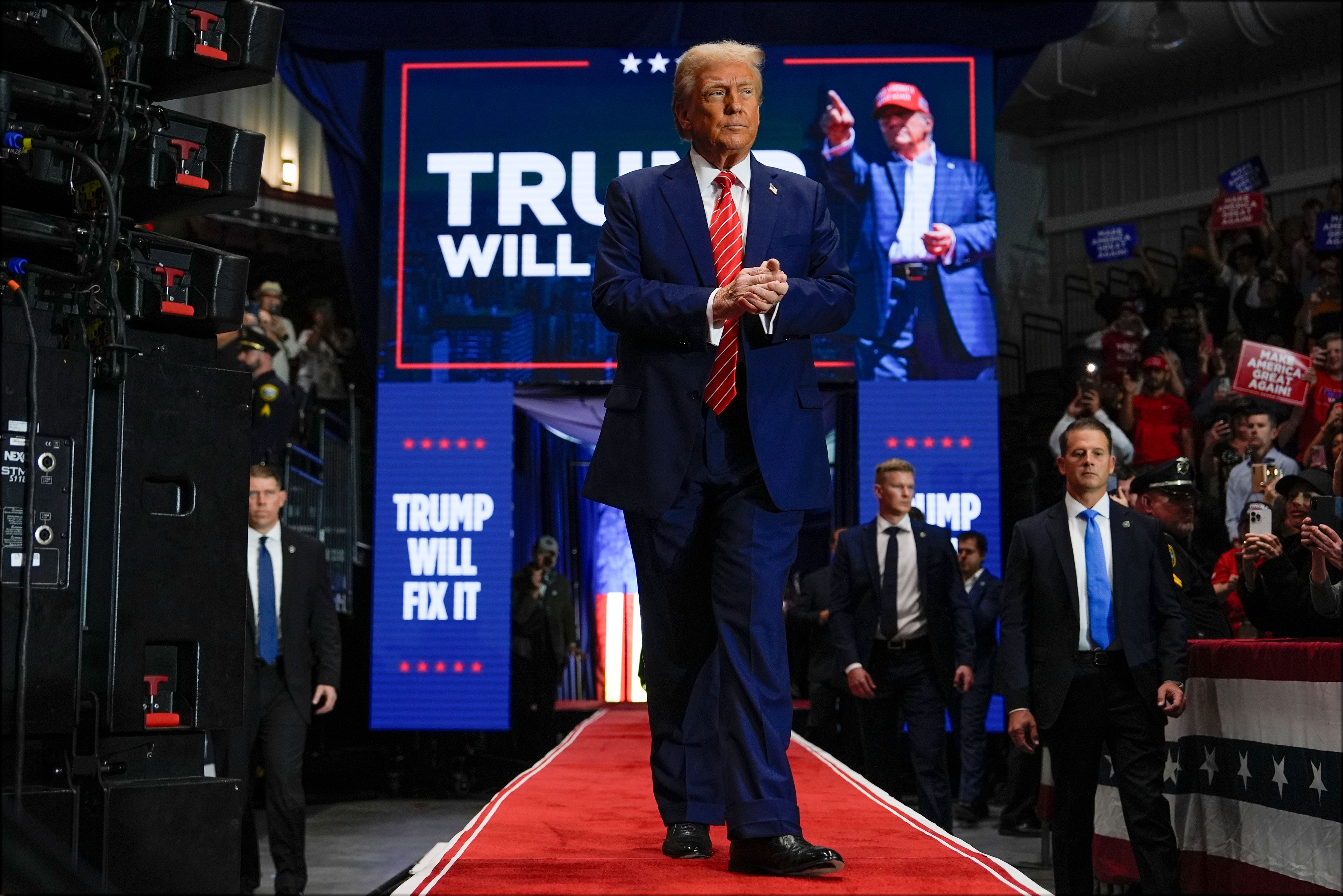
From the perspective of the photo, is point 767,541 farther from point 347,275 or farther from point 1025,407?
point 1025,407

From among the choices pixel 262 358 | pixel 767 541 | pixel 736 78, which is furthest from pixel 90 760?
pixel 262 358

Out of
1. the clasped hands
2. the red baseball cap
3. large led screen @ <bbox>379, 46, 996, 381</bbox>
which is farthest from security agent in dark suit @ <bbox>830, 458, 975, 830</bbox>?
Result: the red baseball cap

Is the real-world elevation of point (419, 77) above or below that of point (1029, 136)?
below

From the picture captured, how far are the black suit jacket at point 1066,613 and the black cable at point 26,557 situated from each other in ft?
10.4

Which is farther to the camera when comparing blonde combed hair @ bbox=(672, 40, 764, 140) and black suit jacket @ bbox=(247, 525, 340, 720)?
black suit jacket @ bbox=(247, 525, 340, 720)

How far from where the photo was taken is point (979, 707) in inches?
322

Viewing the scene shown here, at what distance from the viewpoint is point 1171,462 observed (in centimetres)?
578

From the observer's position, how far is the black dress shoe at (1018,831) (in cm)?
749

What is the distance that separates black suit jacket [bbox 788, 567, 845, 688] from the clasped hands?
5.23 metres

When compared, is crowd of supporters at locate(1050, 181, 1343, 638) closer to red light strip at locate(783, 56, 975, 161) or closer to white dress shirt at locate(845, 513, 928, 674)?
white dress shirt at locate(845, 513, 928, 674)

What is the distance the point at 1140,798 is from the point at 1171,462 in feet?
5.93

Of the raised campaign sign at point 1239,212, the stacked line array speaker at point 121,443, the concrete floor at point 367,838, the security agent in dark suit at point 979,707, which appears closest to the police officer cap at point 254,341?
the concrete floor at point 367,838

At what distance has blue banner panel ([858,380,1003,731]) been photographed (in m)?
8.98

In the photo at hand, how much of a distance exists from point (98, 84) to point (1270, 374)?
21.5 ft
